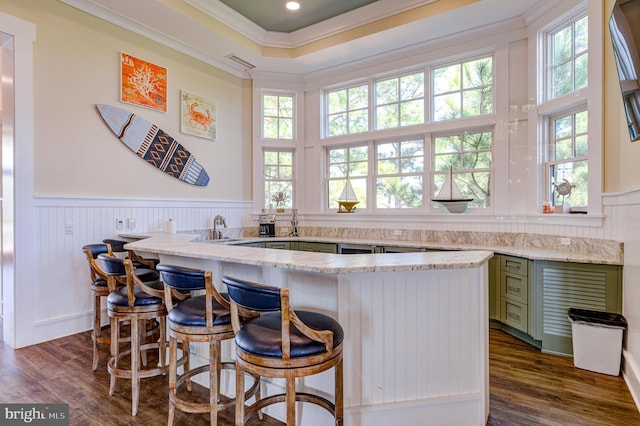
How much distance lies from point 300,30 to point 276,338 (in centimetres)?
441

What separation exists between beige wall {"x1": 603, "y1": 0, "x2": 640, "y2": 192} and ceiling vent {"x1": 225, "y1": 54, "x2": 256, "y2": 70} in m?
4.13

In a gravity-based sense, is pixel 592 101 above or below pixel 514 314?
above

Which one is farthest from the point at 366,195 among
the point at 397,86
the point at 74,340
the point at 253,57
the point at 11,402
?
the point at 11,402

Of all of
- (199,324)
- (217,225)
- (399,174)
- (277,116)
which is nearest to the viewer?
(199,324)

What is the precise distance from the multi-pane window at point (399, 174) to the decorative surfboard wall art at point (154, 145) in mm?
2532

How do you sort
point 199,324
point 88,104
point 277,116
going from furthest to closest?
point 277,116 → point 88,104 → point 199,324

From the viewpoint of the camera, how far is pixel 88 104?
3535mm

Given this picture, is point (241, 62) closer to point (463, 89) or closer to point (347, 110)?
point (347, 110)

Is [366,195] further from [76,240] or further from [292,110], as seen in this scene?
[76,240]

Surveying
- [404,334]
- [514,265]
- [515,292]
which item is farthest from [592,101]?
[404,334]

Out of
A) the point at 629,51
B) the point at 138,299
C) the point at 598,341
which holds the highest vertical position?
the point at 629,51

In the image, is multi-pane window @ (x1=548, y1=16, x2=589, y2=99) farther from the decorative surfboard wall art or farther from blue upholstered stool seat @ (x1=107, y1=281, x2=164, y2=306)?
the decorative surfboard wall art

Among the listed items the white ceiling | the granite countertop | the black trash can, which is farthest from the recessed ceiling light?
the black trash can

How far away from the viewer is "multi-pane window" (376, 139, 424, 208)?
464 centimetres
